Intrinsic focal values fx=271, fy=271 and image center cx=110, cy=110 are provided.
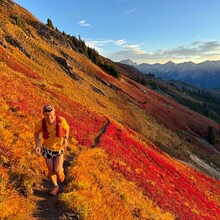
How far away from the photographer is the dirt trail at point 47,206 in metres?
8.31

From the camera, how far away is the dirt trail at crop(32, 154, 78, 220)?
8.31 metres

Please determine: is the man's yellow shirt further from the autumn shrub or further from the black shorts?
the autumn shrub

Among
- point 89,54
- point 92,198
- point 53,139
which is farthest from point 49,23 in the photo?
point 92,198

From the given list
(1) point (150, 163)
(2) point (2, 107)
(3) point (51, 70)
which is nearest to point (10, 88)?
(2) point (2, 107)

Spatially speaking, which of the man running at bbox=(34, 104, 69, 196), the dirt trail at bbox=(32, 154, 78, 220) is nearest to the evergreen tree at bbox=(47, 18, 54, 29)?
the dirt trail at bbox=(32, 154, 78, 220)

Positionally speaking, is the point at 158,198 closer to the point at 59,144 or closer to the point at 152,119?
the point at 59,144

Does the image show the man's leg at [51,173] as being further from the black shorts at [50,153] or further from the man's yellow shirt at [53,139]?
the man's yellow shirt at [53,139]

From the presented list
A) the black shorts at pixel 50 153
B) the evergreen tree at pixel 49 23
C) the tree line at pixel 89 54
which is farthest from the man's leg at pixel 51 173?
the evergreen tree at pixel 49 23

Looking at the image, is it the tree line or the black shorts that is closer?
the black shorts

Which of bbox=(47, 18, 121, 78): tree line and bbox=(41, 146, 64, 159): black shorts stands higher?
bbox=(47, 18, 121, 78): tree line

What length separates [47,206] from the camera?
9.05 m

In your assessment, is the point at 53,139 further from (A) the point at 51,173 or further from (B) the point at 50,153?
(A) the point at 51,173

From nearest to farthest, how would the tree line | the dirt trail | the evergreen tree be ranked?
1. the dirt trail
2. the tree line
3. the evergreen tree

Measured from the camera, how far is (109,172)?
16.6 meters
